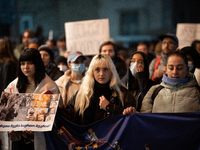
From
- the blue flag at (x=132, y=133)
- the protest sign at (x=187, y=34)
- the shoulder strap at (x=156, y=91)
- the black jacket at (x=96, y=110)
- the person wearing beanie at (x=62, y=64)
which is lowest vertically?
the blue flag at (x=132, y=133)

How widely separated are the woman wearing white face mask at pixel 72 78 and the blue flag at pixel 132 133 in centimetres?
99

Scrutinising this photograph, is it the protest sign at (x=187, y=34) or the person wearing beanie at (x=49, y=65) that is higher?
the protest sign at (x=187, y=34)

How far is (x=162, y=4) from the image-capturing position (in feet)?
72.3

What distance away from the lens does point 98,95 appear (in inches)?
143

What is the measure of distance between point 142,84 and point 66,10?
19.7m

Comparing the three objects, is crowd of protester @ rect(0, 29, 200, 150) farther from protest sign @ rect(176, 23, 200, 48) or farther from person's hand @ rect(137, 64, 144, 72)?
protest sign @ rect(176, 23, 200, 48)

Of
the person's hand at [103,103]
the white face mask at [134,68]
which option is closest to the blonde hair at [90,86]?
the person's hand at [103,103]

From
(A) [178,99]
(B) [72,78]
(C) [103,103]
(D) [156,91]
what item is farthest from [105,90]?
(B) [72,78]

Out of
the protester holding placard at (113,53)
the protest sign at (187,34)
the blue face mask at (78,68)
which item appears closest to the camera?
the blue face mask at (78,68)

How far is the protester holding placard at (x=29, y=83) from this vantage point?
11.9 ft

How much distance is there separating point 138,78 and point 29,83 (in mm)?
1578

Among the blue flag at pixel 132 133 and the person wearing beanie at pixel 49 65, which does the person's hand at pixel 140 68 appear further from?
the person wearing beanie at pixel 49 65

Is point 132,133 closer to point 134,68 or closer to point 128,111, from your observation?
point 128,111

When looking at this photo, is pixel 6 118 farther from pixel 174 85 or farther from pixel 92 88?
pixel 174 85
